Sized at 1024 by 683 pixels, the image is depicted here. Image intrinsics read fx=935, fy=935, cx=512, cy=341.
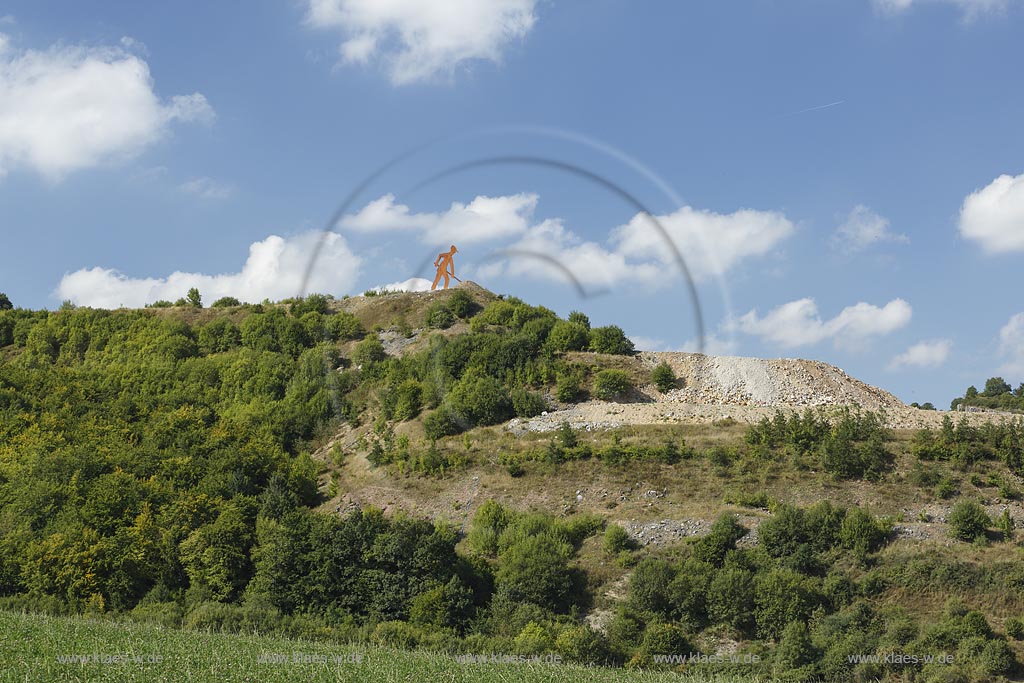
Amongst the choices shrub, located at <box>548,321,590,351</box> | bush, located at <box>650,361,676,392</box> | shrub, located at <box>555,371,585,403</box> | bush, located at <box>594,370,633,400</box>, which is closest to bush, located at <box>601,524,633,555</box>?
shrub, located at <box>555,371,585,403</box>

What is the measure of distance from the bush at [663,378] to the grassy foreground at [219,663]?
33105 millimetres

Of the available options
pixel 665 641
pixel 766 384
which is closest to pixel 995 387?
pixel 766 384

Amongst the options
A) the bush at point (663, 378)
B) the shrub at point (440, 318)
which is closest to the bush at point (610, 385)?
the bush at point (663, 378)

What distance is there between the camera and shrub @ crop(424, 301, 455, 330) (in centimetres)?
6606

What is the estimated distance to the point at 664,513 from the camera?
40.1 m

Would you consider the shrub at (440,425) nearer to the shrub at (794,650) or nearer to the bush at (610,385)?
the bush at (610,385)

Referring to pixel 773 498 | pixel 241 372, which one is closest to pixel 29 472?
pixel 241 372

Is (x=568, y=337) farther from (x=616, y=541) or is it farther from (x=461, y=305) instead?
(x=616, y=541)

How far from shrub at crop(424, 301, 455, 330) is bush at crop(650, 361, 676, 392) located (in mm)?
16095

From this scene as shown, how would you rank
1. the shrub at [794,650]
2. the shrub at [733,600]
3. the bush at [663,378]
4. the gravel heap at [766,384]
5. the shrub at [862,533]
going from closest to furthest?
the shrub at [794,650]
the shrub at [733,600]
the shrub at [862,533]
the gravel heap at [766,384]
the bush at [663,378]

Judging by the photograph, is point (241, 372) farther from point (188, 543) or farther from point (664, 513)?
point (664, 513)

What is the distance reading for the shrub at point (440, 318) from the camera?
66.1 metres

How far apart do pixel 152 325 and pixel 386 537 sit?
154 feet

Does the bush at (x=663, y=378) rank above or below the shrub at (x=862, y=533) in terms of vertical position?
above
